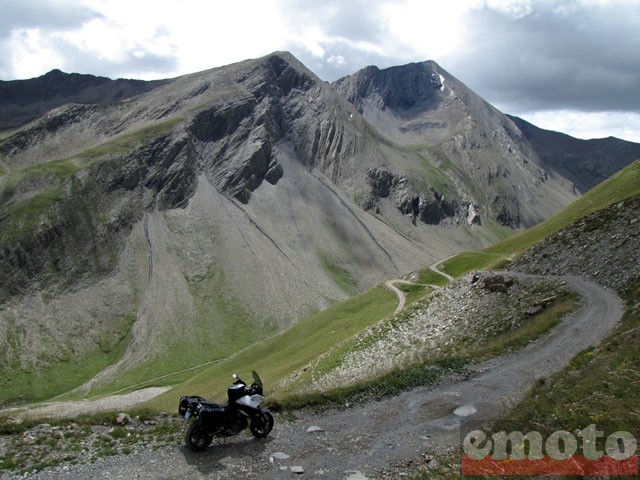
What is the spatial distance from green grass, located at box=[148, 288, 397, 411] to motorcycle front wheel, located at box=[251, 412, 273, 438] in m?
38.0

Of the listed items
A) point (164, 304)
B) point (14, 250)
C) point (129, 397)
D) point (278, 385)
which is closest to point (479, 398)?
point (278, 385)

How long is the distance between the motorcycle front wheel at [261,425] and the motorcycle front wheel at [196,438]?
1.66 metres

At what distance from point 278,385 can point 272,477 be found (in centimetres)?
3694

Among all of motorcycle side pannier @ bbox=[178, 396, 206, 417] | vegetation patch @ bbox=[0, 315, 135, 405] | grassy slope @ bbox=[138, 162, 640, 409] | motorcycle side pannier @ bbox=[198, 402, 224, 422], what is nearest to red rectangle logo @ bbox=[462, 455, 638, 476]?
motorcycle side pannier @ bbox=[198, 402, 224, 422]

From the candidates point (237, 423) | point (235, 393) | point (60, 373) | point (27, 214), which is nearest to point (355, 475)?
point (237, 423)

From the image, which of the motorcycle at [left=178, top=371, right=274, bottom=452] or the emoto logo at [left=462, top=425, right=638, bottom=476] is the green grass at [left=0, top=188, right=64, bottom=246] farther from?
the emoto logo at [left=462, top=425, right=638, bottom=476]

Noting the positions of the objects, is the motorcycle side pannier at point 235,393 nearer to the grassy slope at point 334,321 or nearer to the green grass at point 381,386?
the green grass at point 381,386

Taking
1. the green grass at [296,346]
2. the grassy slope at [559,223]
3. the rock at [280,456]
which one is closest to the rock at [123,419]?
the rock at [280,456]

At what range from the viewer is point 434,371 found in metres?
25.1

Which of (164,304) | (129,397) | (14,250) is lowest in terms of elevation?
(129,397)

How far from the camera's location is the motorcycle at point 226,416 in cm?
1700

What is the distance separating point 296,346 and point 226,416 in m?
62.2

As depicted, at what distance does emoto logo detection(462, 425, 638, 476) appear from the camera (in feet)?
39.2

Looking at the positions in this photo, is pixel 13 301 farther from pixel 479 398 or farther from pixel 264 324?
pixel 479 398
